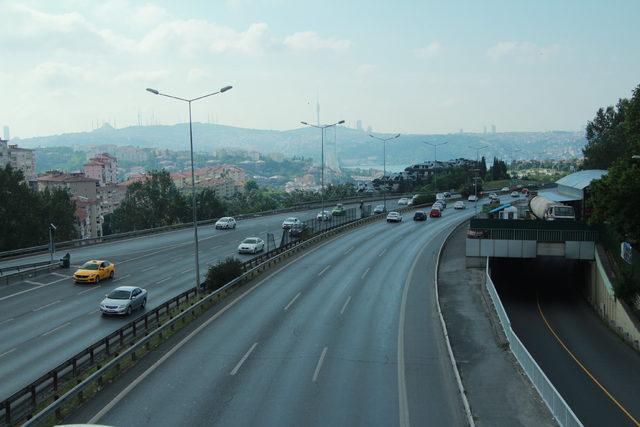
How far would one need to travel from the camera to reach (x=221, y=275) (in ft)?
Answer: 99.9

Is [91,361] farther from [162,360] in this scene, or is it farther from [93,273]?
[93,273]

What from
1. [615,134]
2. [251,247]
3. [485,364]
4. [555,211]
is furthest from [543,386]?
[615,134]

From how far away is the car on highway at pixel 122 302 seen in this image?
2550 centimetres

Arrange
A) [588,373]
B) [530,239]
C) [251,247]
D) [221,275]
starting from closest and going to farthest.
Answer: [588,373] < [221,275] < [530,239] < [251,247]

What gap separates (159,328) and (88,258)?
77.7 feet

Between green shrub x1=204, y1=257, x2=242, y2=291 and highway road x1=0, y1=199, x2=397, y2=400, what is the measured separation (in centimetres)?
211

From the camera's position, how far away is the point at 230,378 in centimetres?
1736

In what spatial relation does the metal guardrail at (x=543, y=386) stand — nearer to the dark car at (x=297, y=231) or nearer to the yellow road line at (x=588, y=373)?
the yellow road line at (x=588, y=373)

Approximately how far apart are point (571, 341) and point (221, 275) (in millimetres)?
18602

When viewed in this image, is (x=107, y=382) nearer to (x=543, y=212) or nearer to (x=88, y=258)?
(x=88, y=258)

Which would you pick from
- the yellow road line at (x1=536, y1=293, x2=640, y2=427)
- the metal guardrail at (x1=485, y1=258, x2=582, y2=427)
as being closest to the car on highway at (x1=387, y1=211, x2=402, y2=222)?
the yellow road line at (x1=536, y1=293, x2=640, y2=427)

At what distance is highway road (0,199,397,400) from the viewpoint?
65.4 ft

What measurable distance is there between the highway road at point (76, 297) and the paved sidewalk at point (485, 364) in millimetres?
13225

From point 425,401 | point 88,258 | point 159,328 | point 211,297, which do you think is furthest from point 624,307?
point 88,258
